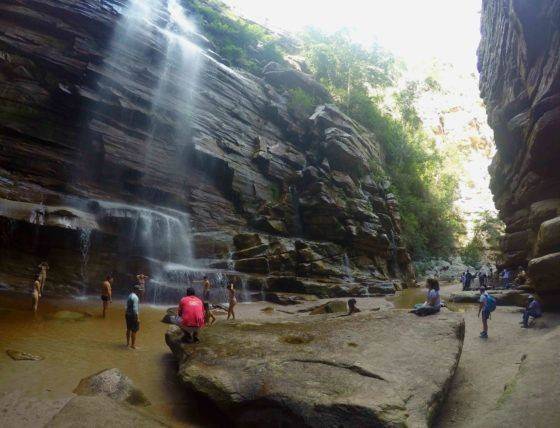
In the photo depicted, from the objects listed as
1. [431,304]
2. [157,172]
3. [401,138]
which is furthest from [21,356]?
[401,138]

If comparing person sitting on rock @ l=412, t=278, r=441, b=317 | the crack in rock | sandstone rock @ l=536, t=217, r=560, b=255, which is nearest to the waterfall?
person sitting on rock @ l=412, t=278, r=441, b=317

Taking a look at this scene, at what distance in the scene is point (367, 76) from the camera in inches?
2144

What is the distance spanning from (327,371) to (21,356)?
22.9 feet

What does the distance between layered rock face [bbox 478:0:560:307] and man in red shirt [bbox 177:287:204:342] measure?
11.8 m

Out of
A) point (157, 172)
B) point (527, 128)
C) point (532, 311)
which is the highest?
point (157, 172)

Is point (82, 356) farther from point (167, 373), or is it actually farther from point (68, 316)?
point (68, 316)

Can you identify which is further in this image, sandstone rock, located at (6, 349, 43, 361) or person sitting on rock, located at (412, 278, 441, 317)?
person sitting on rock, located at (412, 278, 441, 317)

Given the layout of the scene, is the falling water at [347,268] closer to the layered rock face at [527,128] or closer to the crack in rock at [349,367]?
the layered rock face at [527,128]

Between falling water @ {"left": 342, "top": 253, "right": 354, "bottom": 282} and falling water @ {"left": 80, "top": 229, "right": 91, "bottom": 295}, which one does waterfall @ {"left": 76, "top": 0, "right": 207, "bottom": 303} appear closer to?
falling water @ {"left": 80, "top": 229, "right": 91, "bottom": 295}

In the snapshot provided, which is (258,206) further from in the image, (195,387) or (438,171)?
(438,171)

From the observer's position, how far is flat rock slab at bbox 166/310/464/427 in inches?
234

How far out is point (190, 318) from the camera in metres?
8.92

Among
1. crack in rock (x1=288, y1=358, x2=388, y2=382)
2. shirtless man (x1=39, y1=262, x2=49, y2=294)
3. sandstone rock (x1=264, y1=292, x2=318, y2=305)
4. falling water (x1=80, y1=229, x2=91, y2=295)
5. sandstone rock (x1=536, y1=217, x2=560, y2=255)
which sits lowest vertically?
crack in rock (x1=288, y1=358, x2=388, y2=382)

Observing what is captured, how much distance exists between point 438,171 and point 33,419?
60.9m
